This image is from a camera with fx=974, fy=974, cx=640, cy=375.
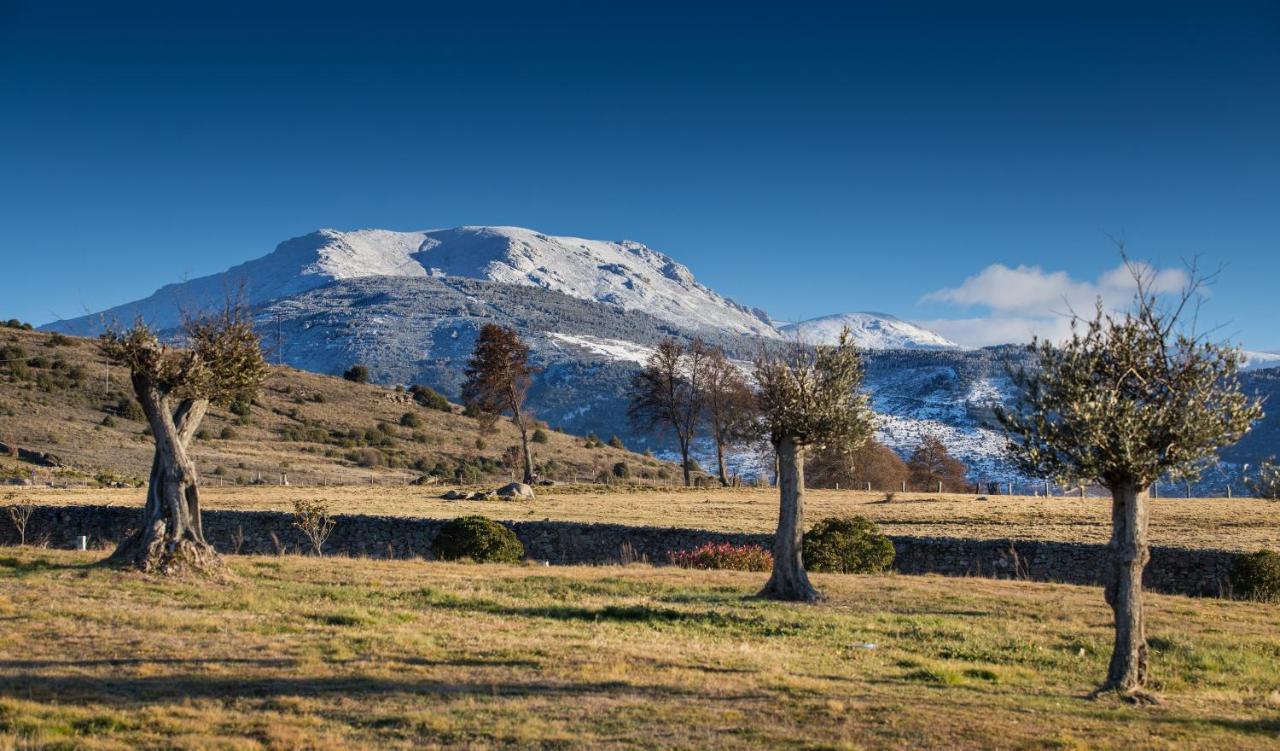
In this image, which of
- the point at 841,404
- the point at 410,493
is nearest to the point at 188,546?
the point at 841,404

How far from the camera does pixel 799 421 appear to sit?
2159 centimetres

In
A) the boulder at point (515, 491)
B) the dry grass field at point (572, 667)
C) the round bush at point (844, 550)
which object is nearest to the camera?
the dry grass field at point (572, 667)

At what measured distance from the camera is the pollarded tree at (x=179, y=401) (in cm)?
1984

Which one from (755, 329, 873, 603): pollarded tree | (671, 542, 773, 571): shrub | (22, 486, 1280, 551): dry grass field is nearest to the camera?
(755, 329, 873, 603): pollarded tree

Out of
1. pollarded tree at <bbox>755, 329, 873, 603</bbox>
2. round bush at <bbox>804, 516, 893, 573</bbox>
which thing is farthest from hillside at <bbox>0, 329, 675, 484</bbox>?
pollarded tree at <bbox>755, 329, 873, 603</bbox>

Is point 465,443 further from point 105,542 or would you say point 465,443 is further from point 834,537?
point 834,537

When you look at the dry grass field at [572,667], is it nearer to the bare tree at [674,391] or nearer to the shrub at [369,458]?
the bare tree at [674,391]

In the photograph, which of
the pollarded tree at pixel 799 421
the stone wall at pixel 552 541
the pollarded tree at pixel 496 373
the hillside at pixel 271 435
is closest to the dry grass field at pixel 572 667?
the pollarded tree at pixel 799 421

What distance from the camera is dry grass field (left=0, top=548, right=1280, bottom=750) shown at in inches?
387

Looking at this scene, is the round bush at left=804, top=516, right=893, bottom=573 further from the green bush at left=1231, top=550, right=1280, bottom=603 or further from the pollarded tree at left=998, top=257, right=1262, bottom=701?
the pollarded tree at left=998, top=257, right=1262, bottom=701

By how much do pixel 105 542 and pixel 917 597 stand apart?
28451 millimetres

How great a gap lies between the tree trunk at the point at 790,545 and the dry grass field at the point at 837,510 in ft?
48.4

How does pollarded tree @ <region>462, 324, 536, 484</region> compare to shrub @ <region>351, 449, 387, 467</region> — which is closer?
pollarded tree @ <region>462, 324, 536, 484</region>

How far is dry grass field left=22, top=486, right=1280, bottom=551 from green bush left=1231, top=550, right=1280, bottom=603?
487cm
